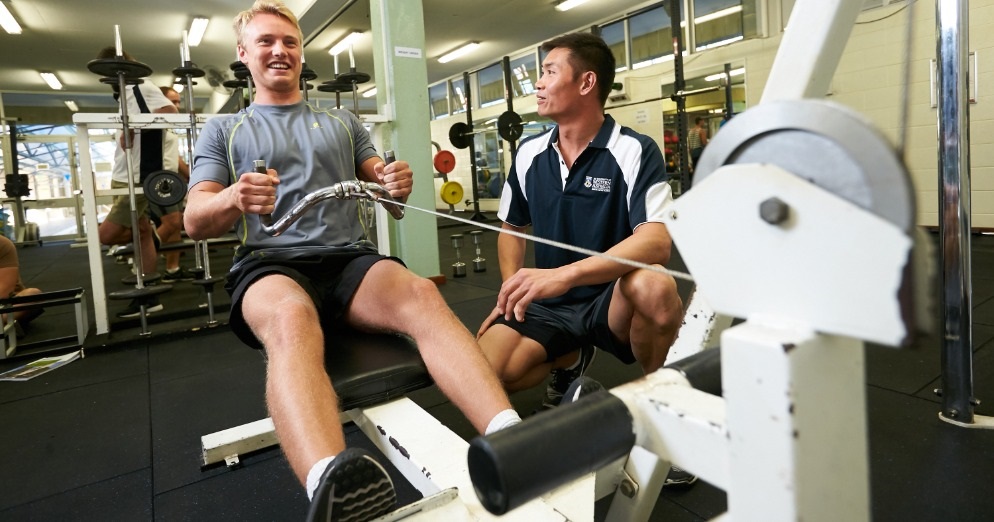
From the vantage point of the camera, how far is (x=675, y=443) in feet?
1.69

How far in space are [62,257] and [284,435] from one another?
7826 millimetres

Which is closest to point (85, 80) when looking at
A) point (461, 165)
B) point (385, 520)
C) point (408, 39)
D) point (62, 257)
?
point (62, 257)

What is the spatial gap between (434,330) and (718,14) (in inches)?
254

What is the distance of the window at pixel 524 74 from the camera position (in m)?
9.45

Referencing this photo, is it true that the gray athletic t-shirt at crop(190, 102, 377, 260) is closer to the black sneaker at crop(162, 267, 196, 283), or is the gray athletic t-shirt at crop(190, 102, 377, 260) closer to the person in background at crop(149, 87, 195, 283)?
the person in background at crop(149, 87, 195, 283)

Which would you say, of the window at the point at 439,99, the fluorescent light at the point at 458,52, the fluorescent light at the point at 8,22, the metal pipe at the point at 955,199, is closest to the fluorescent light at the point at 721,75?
the fluorescent light at the point at 458,52

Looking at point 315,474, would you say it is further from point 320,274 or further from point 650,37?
point 650,37

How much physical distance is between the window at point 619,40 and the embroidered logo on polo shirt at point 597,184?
6711mm

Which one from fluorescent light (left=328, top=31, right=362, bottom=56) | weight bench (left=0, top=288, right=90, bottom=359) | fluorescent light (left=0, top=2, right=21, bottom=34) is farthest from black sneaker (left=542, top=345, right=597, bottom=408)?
fluorescent light (left=0, top=2, right=21, bottom=34)

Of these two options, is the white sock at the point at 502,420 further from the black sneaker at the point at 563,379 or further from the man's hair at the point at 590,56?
the man's hair at the point at 590,56

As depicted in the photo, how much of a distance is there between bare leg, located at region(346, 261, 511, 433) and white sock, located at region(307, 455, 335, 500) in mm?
302

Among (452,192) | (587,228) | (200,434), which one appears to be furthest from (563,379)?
(452,192)

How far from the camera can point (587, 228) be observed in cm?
158

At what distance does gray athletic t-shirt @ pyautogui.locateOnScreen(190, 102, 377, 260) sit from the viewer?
149 centimetres
